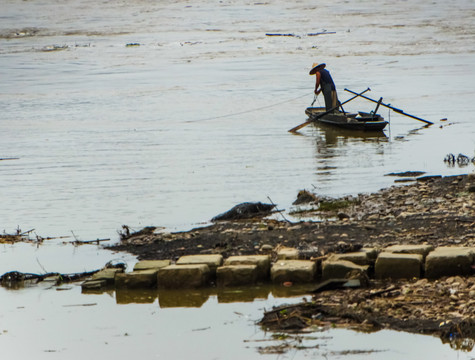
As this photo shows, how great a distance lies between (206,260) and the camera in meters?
9.50

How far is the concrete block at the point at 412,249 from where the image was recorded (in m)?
9.09

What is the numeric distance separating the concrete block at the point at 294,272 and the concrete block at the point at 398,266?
659mm

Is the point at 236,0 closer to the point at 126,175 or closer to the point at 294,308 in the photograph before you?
the point at 126,175

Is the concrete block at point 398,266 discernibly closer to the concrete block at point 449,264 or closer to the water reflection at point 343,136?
the concrete block at point 449,264

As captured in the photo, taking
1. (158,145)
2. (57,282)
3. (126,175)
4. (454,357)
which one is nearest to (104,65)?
(158,145)

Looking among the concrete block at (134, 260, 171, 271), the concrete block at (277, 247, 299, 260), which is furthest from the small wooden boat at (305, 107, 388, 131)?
the concrete block at (134, 260, 171, 271)

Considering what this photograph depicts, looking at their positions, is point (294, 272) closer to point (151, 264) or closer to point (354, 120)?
Answer: point (151, 264)

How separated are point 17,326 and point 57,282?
144 centimetres

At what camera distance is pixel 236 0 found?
304 ft

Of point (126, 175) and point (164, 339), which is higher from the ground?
point (126, 175)

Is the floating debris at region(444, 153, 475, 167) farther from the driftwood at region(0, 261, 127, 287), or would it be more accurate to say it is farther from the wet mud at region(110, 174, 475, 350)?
the driftwood at region(0, 261, 127, 287)

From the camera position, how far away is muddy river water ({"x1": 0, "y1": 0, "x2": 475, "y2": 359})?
823cm

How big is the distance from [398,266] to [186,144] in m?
15.4

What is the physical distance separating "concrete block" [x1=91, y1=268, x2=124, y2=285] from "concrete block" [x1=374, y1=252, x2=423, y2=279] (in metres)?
2.82
